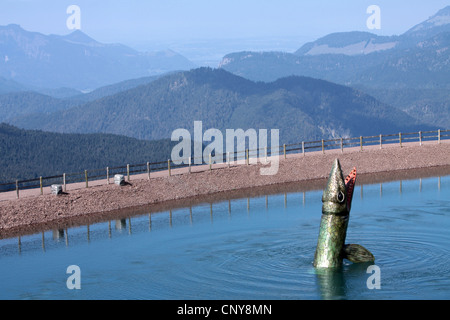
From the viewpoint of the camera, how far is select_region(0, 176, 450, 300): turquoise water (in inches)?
1224

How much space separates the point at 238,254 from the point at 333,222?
1148 centimetres

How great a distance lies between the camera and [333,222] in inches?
1065

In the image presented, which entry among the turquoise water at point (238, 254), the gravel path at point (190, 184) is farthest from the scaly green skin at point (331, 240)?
the gravel path at point (190, 184)

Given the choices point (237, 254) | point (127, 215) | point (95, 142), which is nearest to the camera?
point (237, 254)

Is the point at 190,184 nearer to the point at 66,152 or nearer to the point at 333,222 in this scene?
the point at 333,222

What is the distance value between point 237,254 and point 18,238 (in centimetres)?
1614

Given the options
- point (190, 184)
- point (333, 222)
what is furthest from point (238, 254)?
point (190, 184)

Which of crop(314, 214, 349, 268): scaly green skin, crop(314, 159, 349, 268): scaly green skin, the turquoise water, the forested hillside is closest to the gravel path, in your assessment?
the turquoise water

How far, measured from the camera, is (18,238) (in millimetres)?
46938

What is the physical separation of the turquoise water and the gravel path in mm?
4269

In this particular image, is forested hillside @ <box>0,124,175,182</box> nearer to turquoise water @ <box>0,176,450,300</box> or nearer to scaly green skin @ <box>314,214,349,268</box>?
turquoise water @ <box>0,176,450,300</box>

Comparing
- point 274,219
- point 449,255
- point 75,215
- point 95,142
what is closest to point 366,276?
point 449,255

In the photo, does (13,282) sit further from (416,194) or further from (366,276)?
(416,194)
